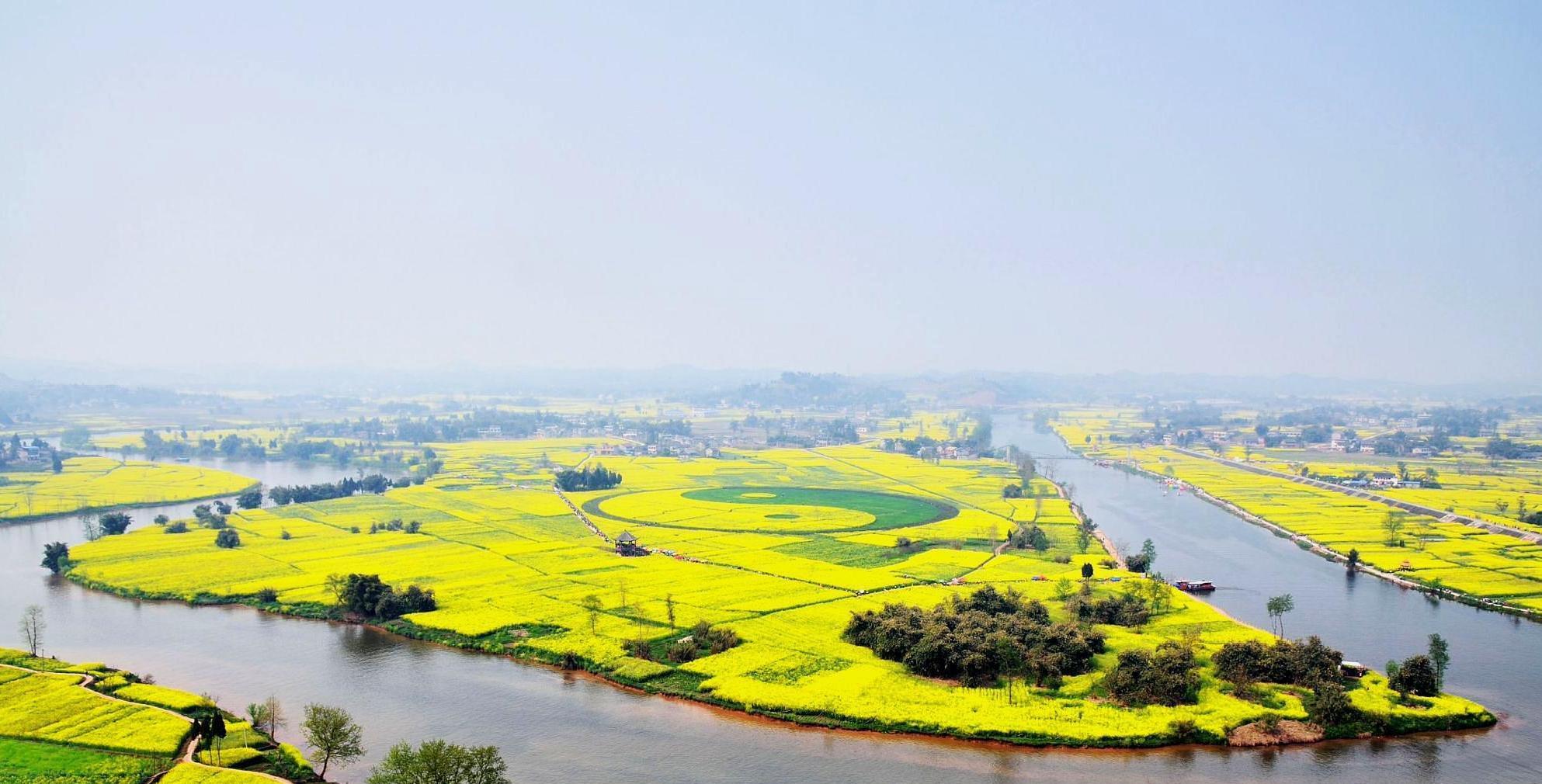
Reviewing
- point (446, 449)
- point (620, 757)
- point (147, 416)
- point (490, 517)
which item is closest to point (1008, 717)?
point (620, 757)

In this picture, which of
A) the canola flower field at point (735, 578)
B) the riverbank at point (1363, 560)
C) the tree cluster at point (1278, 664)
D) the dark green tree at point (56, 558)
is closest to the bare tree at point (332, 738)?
the canola flower field at point (735, 578)

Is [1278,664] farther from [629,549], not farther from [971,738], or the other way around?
[629,549]

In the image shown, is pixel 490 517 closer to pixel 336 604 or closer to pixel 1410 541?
pixel 336 604

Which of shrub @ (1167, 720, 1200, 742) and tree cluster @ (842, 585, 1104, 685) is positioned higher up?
tree cluster @ (842, 585, 1104, 685)

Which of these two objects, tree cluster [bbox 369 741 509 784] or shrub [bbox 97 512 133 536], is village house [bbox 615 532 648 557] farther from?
shrub [bbox 97 512 133 536]

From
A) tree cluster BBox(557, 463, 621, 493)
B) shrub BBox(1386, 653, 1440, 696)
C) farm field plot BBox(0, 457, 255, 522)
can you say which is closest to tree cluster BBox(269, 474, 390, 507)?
farm field plot BBox(0, 457, 255, 522)

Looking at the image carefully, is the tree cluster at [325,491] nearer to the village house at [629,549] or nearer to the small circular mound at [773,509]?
the small circular mound at [773,509]
